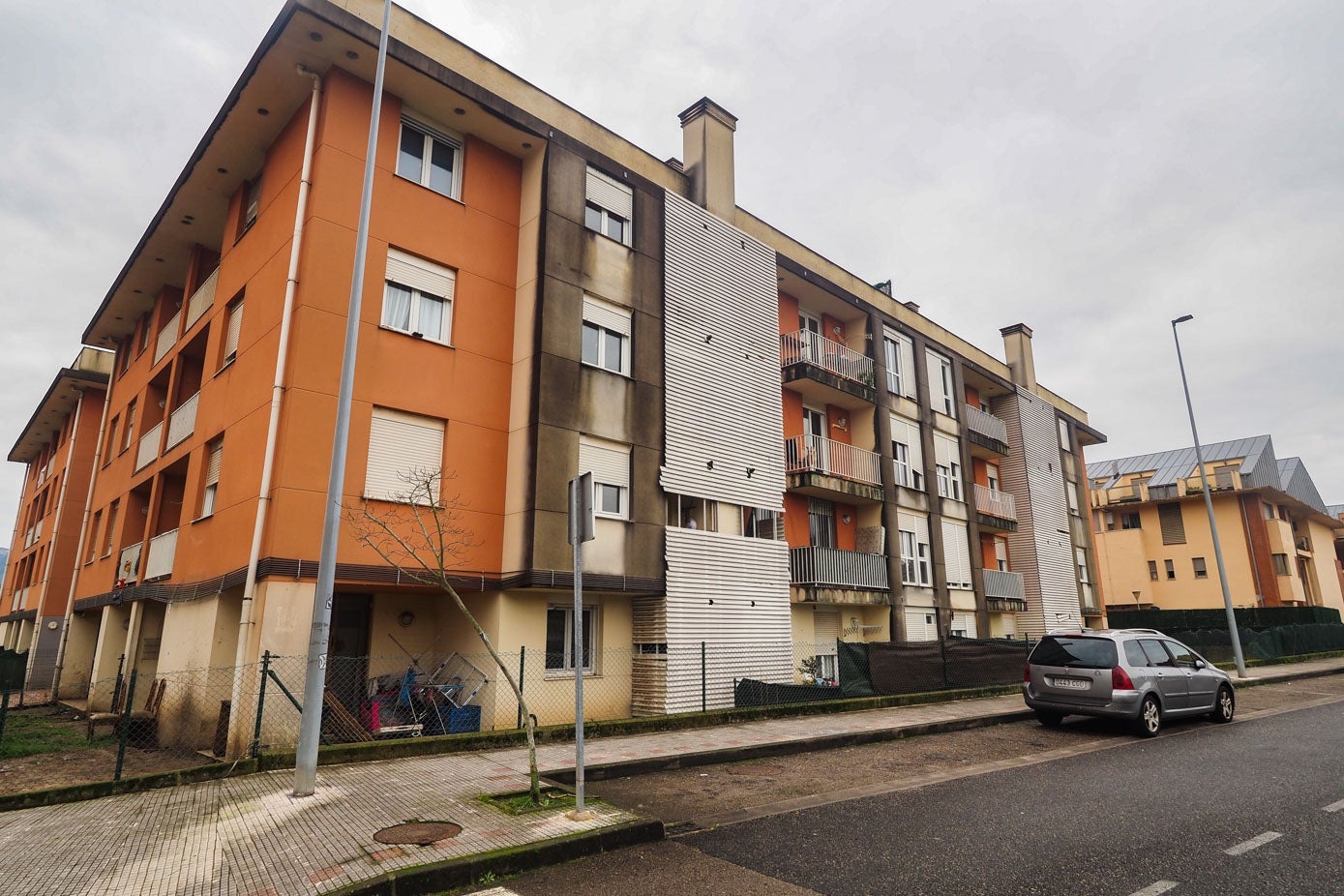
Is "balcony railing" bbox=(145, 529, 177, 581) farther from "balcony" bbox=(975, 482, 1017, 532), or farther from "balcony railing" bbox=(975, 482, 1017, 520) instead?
"balcony railing" bbox=(975, 482, 1017, 520)

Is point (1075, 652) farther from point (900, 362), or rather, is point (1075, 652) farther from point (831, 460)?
point (900, 362)

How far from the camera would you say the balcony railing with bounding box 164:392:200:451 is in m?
16.1

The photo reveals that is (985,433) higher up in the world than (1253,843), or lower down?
higher up

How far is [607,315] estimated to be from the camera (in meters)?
15.6

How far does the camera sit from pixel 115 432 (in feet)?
77.3

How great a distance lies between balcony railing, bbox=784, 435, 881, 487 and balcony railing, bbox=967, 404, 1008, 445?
7.22 metres

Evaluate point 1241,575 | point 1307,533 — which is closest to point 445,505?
point 1241,575

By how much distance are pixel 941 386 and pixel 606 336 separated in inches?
598

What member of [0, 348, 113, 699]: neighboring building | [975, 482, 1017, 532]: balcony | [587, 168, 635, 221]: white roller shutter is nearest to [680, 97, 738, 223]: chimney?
[587, 168, 635, 221]: white roller shutter

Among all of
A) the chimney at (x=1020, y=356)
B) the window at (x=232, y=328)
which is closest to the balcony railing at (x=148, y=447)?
the window at (x=232, y=328)

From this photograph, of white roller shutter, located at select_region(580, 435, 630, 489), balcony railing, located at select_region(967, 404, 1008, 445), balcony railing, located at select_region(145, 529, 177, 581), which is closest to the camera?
white roller shutter, located at select_region(580, 435, 630, 489)

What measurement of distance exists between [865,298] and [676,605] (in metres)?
13.1

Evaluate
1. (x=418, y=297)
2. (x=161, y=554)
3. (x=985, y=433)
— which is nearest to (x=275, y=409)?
(x=418, y=297)

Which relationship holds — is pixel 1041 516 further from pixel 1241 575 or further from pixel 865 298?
pixel 1241 575
